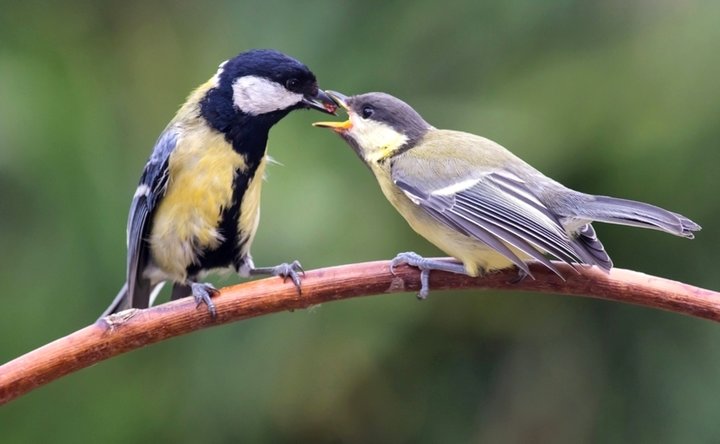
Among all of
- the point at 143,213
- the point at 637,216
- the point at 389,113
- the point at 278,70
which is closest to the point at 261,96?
the point at 278,70

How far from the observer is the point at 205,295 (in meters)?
1.82

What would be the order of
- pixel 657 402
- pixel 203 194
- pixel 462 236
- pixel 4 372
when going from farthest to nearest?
pixel 657 402 → pixel 203 194 → pixel 462 236 → pixel 4 372

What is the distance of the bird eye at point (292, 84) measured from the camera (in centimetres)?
219

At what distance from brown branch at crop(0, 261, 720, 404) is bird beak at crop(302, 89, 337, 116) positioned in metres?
0.58

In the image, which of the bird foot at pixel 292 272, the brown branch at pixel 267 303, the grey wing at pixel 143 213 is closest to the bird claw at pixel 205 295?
the brown branch at pixel 267 303

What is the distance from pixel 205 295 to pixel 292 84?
0.61 meters

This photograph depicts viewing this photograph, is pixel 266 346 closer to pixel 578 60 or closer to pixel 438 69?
pixel 438 69

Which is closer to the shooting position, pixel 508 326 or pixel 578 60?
pixel 508 326

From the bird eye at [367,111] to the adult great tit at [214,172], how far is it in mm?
87

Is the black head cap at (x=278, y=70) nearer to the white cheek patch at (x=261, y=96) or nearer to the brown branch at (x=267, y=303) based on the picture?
the white cheek patch at (x=261, y=96)

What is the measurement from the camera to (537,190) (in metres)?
2.03

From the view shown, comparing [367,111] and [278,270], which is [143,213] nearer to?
[278,270]

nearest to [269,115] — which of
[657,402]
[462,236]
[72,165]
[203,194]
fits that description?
[203,194]

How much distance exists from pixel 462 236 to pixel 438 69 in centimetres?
116
